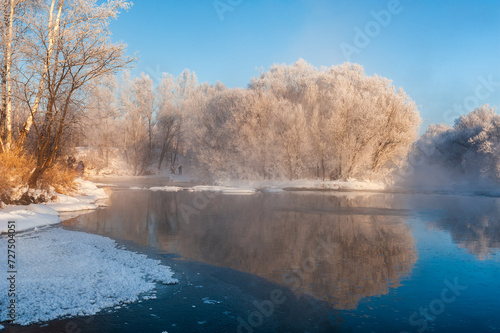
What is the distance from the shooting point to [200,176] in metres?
47.4

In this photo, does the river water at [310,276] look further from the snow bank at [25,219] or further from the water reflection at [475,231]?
the snow bank at [25,219]

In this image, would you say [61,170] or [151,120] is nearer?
[61,170]

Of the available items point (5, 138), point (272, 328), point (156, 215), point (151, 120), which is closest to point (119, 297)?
point (272, 328)

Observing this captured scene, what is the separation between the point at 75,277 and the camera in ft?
21.1

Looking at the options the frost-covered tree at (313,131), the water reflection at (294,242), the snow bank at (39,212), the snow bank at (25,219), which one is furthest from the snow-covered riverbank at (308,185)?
the snow bank at (25,219)

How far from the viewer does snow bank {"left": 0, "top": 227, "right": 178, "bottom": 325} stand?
5246 mm

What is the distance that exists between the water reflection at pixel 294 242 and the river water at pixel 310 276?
0.11 feet

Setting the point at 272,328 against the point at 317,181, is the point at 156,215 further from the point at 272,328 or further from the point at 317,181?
the point at 317,181

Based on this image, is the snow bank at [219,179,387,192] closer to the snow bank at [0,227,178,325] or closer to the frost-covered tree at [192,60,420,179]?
the frost-covered tree at [192,60,420,179]

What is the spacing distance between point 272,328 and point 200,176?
42.9 m

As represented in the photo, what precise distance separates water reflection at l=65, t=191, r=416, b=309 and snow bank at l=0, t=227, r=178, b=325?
157cm

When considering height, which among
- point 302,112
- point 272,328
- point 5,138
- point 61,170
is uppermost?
point 302,112

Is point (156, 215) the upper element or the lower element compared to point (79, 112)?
lower

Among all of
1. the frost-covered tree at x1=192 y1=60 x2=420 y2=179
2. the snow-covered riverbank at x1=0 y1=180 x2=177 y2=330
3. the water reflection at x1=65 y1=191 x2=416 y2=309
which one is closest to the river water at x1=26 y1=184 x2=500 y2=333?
the water reflection at x1=65 y1=191 x2=416 y2=309
